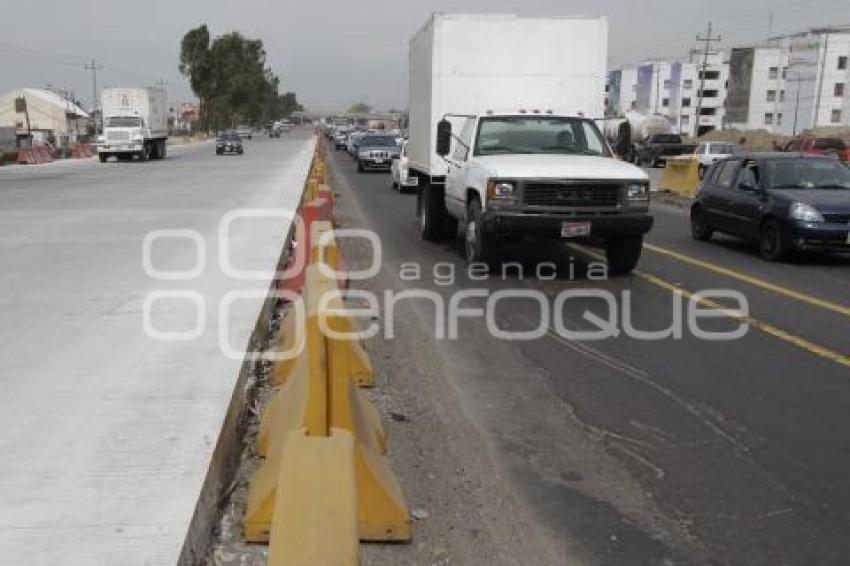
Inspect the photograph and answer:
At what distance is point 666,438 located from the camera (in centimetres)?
488

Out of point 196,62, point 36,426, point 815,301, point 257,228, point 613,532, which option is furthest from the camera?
point 196,62

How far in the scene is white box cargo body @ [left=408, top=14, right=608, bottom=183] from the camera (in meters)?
12.2

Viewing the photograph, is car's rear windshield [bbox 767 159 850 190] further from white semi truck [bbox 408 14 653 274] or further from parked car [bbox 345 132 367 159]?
parked car [bbox 345 132 367 159]

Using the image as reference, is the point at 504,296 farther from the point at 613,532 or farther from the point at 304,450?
the point at 304,450

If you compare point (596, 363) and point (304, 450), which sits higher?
point (304, 450)

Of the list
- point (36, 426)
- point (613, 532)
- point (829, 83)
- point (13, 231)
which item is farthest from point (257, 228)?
point (829, 83)

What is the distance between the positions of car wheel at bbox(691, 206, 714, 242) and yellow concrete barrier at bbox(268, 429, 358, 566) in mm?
11540

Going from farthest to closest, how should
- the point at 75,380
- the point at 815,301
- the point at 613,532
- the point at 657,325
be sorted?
the point at 815,301, the point at 657,325, the point at 75,380, the point at 613,532

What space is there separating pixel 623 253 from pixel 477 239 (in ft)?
5.83

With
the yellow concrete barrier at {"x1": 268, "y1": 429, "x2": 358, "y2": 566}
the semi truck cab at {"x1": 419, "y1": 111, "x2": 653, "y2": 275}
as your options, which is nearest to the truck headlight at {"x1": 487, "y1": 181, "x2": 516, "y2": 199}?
the semi truck cab at {"x1": 419, "y1": 111, "x2": 653, "y2": 275}

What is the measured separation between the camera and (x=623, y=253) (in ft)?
33.5

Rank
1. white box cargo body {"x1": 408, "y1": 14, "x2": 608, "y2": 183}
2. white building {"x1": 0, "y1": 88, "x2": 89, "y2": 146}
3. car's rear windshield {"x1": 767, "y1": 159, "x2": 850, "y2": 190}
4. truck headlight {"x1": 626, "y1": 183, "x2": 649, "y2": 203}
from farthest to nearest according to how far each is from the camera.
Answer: white building {"x1": 0, "y1": 88, "x2": 89, "y2": 146}, white box cargo body {"x1": 408, "y1": 14, "x2": 608, "y2": 183}, car's rear windshield {"x1": 767, "y1": 159, "x2": 850, "y2": 190}, truck headlight {"x1": 626, "y1": 183, "x2": 649, "y2": 203}

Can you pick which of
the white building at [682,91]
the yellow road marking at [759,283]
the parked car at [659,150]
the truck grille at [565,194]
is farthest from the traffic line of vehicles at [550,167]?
the white building at [682,91]

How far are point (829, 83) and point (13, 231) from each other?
4162 inches
